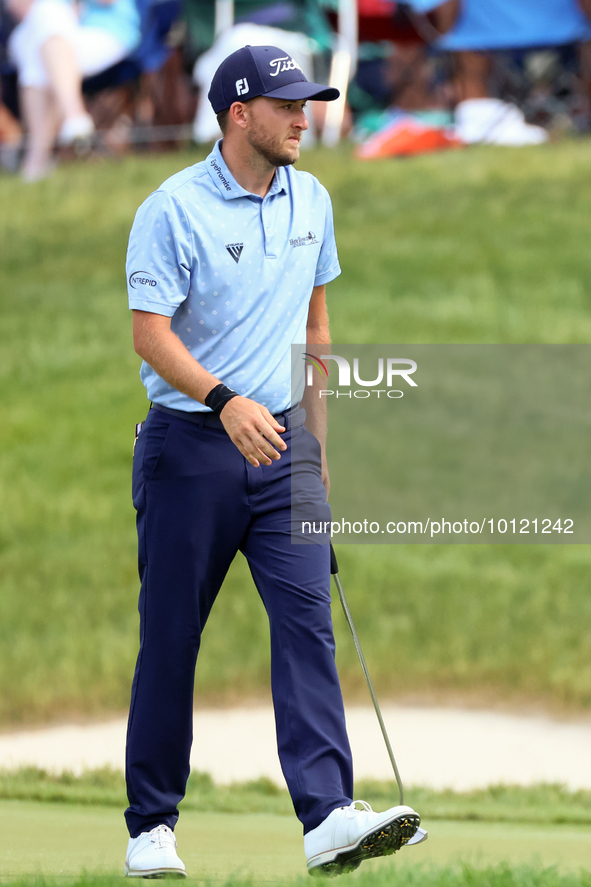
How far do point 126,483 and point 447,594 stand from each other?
9.06 ft

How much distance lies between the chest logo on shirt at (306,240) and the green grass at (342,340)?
4.55 metres

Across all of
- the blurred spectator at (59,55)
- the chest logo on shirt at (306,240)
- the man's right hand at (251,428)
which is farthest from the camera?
the blurred spectator at (59,55)

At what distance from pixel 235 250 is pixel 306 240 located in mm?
263

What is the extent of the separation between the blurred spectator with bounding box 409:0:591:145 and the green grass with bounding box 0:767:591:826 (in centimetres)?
1099

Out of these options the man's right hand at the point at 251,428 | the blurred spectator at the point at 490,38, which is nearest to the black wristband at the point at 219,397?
the man's right hand at the point at 251,428

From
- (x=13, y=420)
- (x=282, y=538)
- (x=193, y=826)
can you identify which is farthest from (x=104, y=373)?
(x=282, y=538)

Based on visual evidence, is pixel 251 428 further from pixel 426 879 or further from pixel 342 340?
pixel 342 340

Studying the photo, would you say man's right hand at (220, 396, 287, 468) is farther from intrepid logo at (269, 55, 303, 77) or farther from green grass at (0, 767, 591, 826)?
green grass at (0, 767, 591, 826)

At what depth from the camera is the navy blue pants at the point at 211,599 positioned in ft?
12.9

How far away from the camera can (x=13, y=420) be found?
11.8 meters

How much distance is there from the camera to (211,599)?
161 inches

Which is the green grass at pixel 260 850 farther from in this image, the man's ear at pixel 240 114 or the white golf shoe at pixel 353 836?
the man's ear at pixel 240 114

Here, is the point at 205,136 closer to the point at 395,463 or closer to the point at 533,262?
the point at 533,262

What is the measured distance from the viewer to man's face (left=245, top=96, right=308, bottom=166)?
3943 mm
